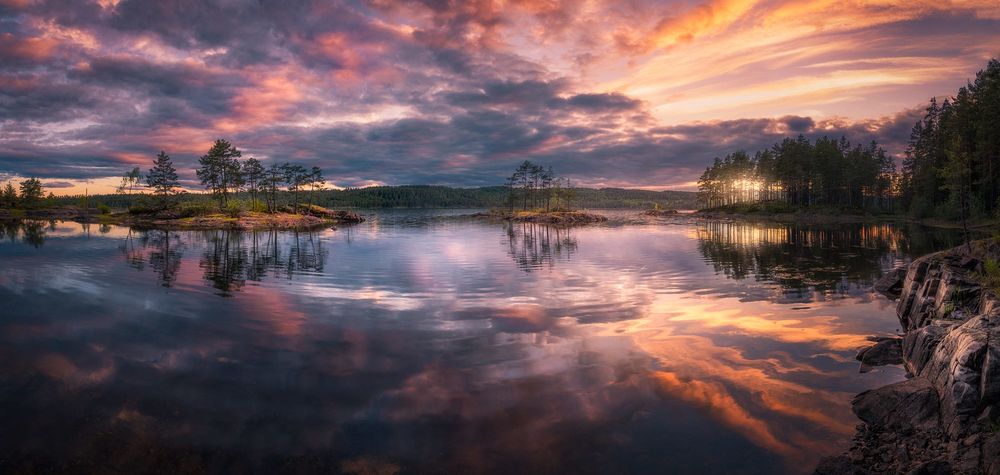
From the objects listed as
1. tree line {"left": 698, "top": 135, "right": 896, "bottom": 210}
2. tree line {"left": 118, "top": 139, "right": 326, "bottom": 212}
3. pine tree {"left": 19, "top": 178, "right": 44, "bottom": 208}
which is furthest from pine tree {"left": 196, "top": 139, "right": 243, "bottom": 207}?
tree line {"left": 698, "top": 135, "right": 896, "bottom": 210}

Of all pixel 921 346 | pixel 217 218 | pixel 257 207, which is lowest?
pixel 921 346

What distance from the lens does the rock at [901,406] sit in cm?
1210

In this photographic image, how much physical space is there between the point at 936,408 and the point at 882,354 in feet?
19.6

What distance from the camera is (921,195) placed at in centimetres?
11125

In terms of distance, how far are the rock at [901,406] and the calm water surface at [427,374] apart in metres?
0.57

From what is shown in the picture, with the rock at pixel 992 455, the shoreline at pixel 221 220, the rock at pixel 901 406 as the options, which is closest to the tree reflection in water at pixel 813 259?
the rock at pixel 901 406

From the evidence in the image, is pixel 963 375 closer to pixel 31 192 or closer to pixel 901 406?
pixel 901 406

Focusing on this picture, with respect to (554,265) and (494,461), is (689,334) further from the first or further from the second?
(554,265)

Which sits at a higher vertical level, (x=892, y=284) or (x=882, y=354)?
(x=892, y=284)

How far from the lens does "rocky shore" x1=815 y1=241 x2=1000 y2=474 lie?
399 inches

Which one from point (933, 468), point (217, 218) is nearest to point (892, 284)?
point (933, 468)

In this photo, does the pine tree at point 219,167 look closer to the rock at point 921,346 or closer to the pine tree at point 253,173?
the pine tree at point 253,173

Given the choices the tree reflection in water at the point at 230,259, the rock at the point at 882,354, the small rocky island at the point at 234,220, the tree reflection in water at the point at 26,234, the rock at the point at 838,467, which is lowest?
the rock at the point at 838,467

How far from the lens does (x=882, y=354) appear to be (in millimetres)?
17438
